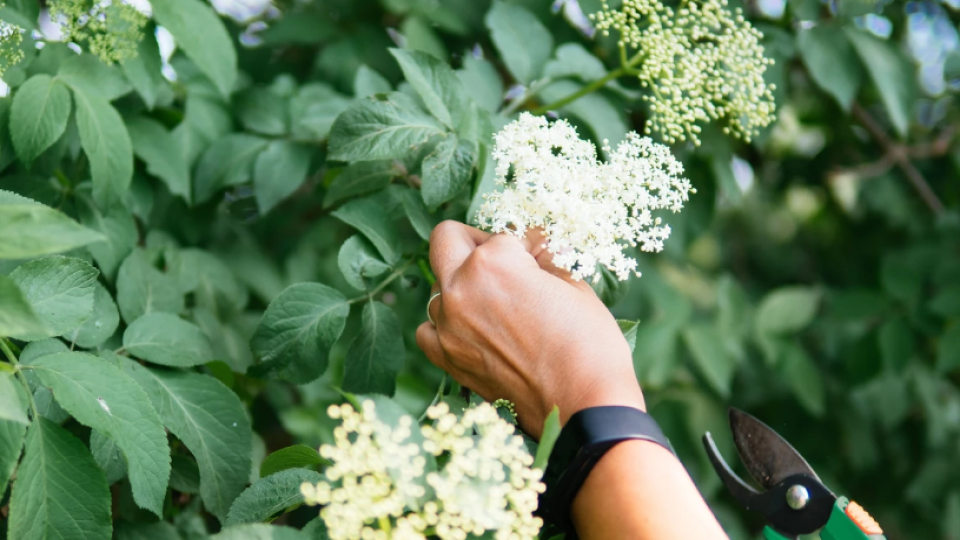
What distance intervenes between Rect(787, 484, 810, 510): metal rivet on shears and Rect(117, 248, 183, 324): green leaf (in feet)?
3.41

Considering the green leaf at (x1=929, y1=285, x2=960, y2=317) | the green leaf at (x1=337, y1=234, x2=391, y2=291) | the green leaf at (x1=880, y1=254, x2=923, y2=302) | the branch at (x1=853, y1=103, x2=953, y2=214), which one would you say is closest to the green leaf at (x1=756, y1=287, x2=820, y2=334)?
the green leaf at (x1=880, y1=254, x2=923, y2=302)

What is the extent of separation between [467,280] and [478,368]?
122 mm

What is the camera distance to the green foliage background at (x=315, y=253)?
2.96ft

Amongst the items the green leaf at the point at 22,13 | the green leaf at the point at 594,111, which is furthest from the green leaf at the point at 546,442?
the green leaf at the point at 22,13

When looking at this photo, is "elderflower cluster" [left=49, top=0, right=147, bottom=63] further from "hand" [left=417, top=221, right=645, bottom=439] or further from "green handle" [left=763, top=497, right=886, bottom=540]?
"green handle" [left=763, top=497, right=886, bottom=540]

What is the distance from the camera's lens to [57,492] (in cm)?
85

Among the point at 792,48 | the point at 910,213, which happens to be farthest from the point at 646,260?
the point at 910,213

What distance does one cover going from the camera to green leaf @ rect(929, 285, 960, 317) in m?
1.96

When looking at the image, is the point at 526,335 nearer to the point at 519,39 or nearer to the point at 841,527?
the point at 841,527

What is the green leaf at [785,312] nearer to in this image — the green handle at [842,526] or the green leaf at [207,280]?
the green handle at [842,526]

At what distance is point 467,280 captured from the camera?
0.98 m

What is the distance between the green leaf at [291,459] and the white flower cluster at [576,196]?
1.26ft

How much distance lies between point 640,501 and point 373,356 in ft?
1.65

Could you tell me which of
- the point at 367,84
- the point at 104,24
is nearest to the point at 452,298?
the point at 367,84
